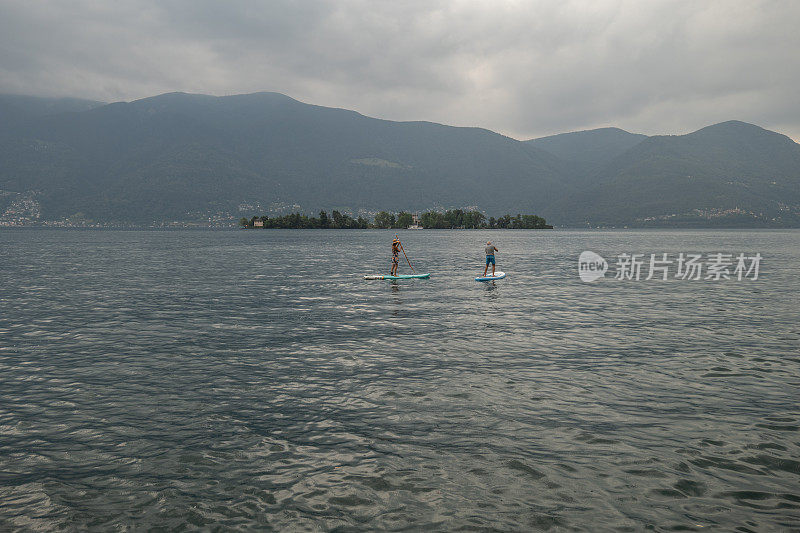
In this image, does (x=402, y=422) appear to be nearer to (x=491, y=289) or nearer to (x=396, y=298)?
(x=396, y=298)

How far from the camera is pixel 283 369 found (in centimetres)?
1723

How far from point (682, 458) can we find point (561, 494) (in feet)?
10.4

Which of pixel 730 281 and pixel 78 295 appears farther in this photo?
pixel 730 281

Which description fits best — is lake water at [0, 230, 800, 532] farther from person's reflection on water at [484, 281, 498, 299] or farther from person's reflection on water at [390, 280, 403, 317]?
person's reflection on water at [484, 281, 498, 299]

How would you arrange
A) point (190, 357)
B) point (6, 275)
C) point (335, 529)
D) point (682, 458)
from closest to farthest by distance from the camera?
point (335, 529)
point (682, 458)
point (190, 357)
point (6, 275)

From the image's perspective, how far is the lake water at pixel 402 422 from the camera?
28.1 ft

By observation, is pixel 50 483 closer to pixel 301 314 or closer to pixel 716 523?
pixel 716 523

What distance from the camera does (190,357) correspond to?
1892 centimetres

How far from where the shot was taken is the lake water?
8.55 meters

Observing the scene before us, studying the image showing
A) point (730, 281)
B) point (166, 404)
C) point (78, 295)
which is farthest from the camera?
point (730, 281)

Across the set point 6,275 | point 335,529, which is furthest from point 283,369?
point 6,275

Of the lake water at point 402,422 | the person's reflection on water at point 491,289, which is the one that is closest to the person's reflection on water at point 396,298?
the lake water at point 402,422

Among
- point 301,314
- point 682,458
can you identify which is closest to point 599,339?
point 682,458

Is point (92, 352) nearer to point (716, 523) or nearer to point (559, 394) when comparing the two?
point (559, 394)
